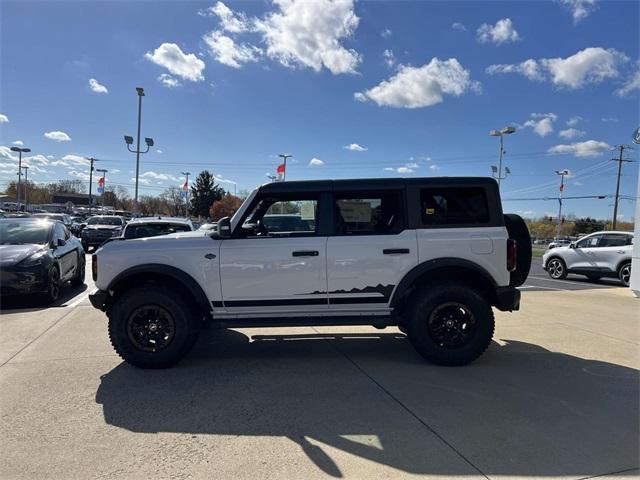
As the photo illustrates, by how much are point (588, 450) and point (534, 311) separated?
18.4 feet

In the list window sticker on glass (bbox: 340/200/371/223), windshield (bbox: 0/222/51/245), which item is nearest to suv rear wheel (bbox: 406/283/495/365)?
window sticker on glass (bbox: 340/200/371/223)

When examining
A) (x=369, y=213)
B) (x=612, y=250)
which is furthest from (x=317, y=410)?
(x=612, y=250)

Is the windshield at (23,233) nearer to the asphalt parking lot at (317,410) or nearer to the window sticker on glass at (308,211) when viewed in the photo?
the asphalt parking lot at (317,410)

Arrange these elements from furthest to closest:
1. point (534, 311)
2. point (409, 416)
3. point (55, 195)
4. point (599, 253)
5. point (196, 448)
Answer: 1. point (55, 195)
2. point (599, 253)
3. point (534, 311)
4. point (409, 416)
5. point (196, 448)

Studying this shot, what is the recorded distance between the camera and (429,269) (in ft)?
16.3

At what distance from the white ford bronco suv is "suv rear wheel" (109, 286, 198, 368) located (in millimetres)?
11

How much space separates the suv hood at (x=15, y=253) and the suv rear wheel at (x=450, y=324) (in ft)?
23.0

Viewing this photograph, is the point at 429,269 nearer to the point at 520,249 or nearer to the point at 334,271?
the point at 334,271

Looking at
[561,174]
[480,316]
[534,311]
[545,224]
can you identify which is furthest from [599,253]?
[545,224]

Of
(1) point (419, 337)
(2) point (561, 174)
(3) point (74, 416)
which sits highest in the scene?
(2) point (561, 174)

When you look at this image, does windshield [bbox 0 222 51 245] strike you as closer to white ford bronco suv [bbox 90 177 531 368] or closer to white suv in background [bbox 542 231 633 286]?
white ford bronco suv [bbox 90 177 531 368]

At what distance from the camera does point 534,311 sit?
850 cm

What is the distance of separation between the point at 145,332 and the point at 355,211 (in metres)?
2.60

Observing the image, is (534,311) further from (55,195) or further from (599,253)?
(55,195)
